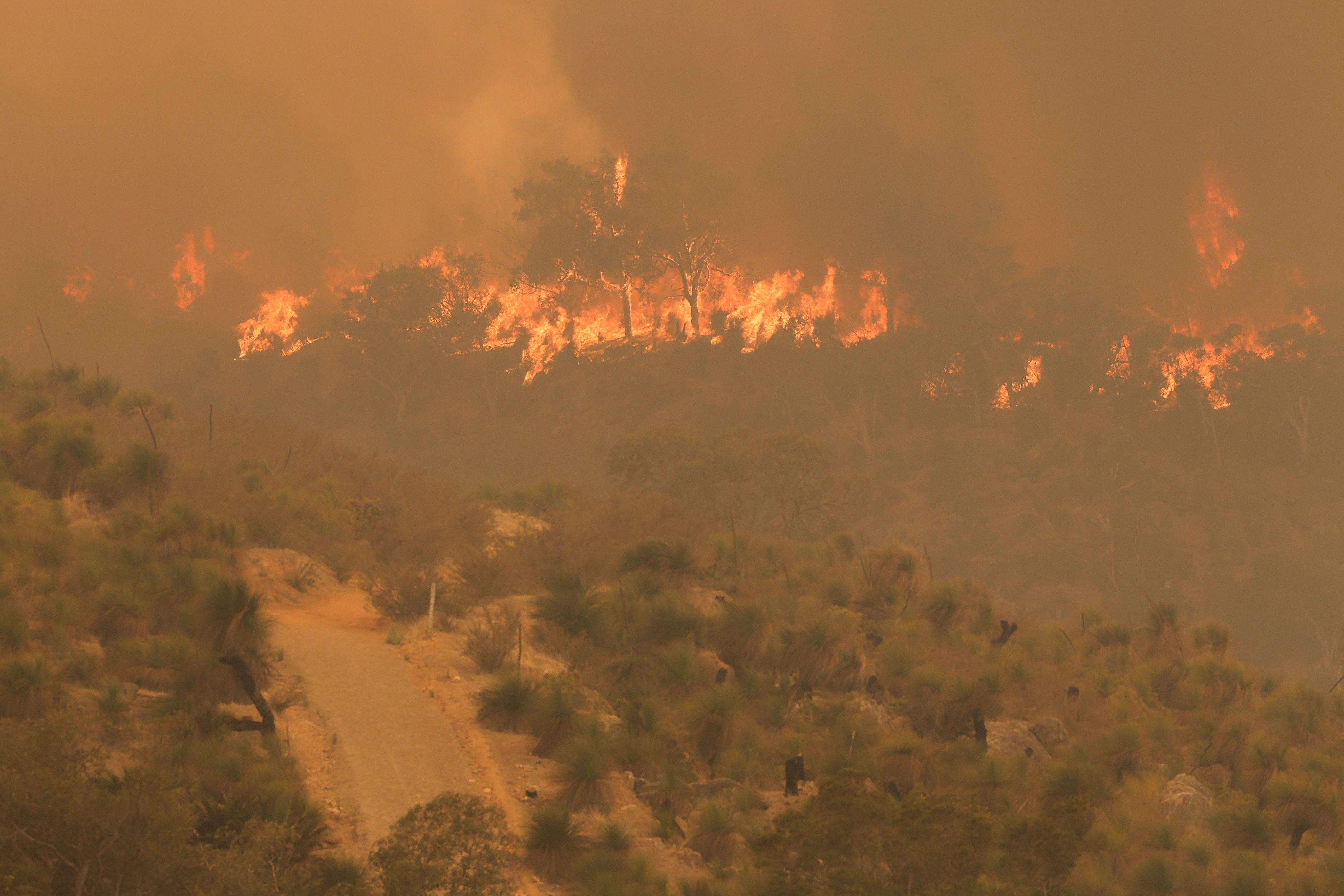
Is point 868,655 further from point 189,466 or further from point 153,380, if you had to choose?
point 153,380

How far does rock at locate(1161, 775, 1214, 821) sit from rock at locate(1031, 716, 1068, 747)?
6.27ft

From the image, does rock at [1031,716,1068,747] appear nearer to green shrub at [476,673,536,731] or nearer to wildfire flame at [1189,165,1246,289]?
green shrub at [476,673,536,731]

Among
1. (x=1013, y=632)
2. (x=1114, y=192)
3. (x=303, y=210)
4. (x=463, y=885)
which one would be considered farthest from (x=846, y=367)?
(x=463, y=885)

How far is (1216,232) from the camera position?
77.3 meters

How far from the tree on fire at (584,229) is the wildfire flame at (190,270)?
3186 cm

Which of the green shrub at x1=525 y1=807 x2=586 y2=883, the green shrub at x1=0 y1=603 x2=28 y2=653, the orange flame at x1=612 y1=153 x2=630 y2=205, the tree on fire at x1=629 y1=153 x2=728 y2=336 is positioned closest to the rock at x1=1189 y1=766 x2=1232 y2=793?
the green shrub at x1=525 y1=807 x2=586 y2=883

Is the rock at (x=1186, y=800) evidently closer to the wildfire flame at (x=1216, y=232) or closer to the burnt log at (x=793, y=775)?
the burnt log at (x=793, y=775)

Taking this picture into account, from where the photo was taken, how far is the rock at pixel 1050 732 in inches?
620

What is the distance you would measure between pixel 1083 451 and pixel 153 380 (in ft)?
194

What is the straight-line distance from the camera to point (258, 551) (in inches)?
667

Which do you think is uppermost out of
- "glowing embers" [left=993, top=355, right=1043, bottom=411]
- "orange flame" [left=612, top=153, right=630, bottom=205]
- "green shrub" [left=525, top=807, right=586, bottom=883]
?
"orange flame" [left=612, top=153, right=630, bottom=205]

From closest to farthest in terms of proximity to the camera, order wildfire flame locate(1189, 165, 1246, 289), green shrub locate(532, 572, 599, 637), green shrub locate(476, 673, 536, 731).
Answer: green shrub locate(476, 673, 536, 731) → green shrub locate(532, 572, 599, 637) → wildfire flame locate(1189, 165, 1246, 289)

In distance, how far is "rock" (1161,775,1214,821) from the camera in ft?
42.3

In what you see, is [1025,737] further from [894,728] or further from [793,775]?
[793,775]
